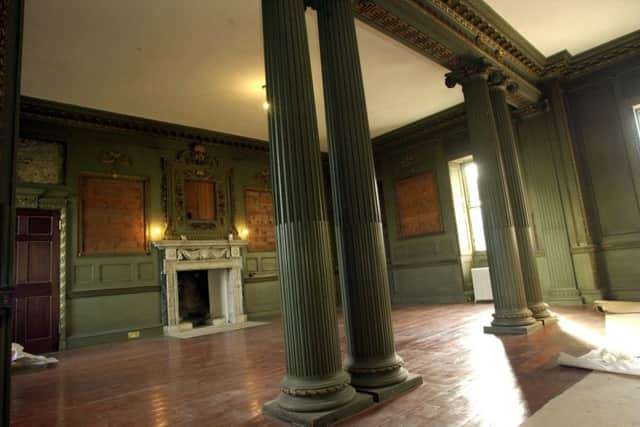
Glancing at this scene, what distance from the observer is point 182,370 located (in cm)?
408

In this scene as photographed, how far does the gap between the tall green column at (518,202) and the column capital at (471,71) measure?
1.06 feet

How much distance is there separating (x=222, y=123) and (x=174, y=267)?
304cm

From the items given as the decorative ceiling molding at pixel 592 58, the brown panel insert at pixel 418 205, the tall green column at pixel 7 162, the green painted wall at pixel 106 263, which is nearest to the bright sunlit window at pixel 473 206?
the brown panel insert at pixel 418 205

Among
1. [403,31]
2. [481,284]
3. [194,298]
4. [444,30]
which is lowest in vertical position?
[481,284]

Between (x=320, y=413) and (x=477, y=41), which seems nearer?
(x=320, y=413)

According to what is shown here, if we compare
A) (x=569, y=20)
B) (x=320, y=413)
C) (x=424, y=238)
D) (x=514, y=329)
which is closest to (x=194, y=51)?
(x=320, y=413)

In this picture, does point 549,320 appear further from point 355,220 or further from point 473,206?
point 473,206

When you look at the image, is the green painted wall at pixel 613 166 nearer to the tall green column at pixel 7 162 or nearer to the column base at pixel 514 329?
the column base at pixel 514 329

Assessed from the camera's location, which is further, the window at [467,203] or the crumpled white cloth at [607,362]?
the window at [467,203]

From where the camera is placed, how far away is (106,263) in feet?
22.5

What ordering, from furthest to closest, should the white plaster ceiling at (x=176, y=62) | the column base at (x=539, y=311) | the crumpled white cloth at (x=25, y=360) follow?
the column base at (x=539, y=311), the crumpled white cloth at (x=25, y=360), the white plaster ceiling at (x=176, y=62)

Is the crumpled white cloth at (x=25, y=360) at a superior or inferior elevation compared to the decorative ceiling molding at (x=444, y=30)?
inferior

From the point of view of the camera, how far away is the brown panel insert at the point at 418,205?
8.83 metres

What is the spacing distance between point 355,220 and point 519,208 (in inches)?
139
